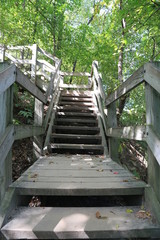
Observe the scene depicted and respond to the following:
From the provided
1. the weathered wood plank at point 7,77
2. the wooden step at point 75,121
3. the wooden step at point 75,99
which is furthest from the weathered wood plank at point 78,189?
the wooden step at point 75,99

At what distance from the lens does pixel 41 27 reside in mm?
8852

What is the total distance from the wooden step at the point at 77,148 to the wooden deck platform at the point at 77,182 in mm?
1224

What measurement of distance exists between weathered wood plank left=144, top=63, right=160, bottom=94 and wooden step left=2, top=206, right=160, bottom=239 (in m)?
1.15

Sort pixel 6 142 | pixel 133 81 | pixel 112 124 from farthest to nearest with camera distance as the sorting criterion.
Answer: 1. pixel 112 124
2. pixel 133 81
3. pixel 6 142

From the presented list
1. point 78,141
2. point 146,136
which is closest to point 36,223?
point 146,136

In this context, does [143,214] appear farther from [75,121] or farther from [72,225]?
[75,121]

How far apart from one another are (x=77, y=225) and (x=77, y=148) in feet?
8.27

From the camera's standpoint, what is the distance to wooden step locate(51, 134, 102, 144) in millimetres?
4262

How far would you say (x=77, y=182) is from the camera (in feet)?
6.73

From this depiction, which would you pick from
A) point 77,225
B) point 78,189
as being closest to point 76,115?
point 78,189

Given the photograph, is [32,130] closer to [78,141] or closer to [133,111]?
[78,141]

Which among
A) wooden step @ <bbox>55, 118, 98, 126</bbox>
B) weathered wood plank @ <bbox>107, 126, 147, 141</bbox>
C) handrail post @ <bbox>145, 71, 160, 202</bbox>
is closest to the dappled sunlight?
handrail post @ <bbox>145, 71, 160, 202</bbox>

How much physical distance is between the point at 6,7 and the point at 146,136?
9238mm

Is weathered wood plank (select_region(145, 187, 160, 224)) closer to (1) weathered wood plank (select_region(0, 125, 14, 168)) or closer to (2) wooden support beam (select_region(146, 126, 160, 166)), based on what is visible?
(2) wooden support beam (select_region(146, 126, 160, 166))
